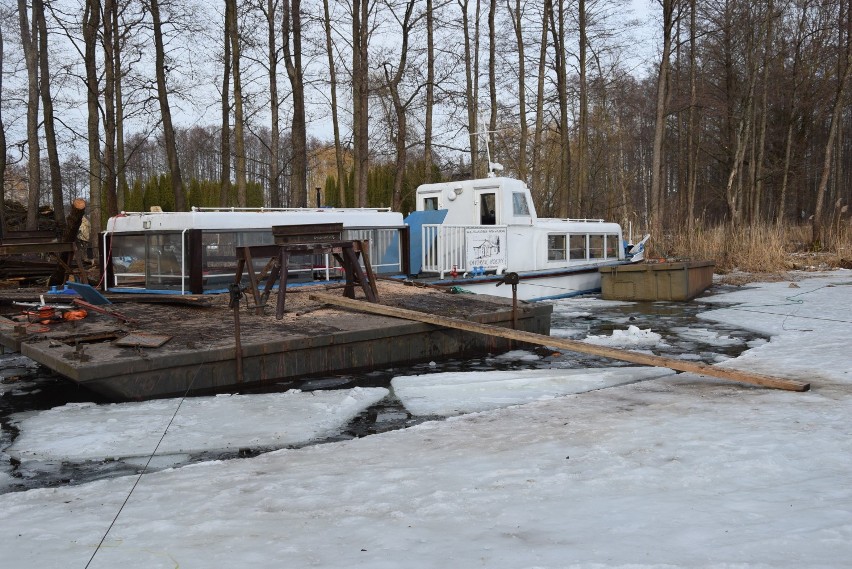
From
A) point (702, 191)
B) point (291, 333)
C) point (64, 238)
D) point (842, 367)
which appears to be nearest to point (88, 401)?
point (291, 333)

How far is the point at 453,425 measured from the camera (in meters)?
6.15

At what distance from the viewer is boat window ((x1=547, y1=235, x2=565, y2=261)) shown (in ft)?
57.5

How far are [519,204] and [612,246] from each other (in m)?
4.28

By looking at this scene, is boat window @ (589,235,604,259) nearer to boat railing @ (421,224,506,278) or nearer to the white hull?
the white hull

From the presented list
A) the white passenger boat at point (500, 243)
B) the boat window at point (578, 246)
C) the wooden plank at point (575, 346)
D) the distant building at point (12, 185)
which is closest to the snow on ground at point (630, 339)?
the wooden plank at point (575, 346)

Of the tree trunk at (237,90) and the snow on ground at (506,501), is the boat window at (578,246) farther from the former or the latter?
the snow on ground at (506,501)

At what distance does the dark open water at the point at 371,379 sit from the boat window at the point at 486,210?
2.82 meters

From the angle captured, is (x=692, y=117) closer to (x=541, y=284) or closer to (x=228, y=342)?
(x=541, y=284)

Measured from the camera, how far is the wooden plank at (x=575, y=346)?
6.93 metres

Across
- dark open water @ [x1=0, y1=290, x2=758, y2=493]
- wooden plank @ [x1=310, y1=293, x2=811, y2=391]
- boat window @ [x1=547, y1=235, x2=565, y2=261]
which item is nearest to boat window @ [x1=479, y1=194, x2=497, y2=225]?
boat window @ [x1=547, y1=235, x2=565, y2=261]

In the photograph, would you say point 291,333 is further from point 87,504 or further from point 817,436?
point 817,436

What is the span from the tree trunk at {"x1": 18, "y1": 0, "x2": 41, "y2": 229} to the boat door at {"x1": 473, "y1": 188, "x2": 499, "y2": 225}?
37.6 ft

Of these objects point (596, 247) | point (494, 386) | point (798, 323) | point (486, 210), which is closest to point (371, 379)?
point (494, 386)

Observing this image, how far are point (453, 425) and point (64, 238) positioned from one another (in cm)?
868
